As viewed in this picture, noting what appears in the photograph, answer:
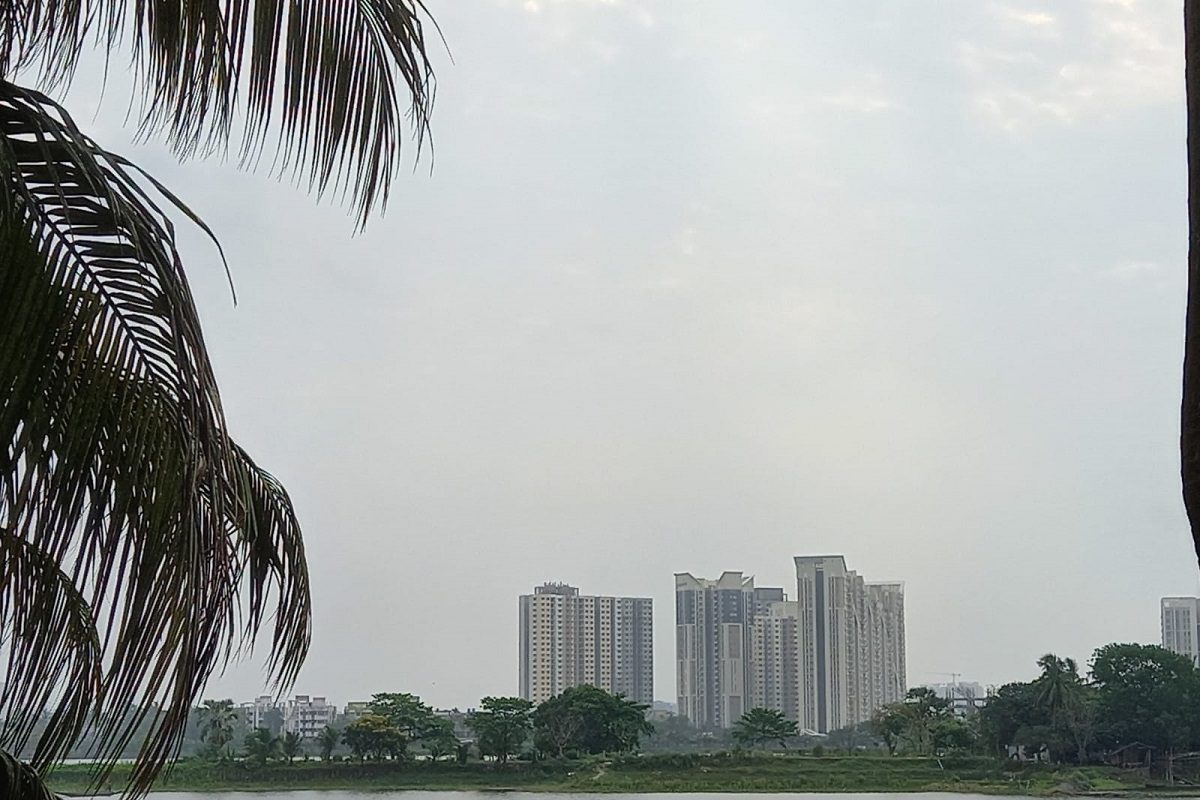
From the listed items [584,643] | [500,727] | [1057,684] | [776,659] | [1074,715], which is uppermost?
[584,643]

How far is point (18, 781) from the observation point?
41.9 inches

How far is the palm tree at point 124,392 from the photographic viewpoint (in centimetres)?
85

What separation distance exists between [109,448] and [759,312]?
433 inches

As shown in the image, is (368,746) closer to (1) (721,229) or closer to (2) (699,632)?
(2) (699,632)

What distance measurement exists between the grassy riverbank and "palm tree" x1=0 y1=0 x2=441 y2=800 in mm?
8233

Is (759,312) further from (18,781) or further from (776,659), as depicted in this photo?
(18,781)

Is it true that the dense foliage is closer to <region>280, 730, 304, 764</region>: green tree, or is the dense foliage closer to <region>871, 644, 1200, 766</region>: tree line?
<region>871, 644, 1200, 766</region>: tree line

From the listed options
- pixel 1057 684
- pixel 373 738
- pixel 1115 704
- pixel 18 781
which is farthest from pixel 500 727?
pixel 18 781

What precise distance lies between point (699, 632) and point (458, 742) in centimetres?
213

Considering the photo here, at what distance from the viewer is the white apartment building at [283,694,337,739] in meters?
8.96

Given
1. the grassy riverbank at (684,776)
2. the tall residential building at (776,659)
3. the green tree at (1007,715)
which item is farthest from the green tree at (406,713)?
the green tree at (1007,715)

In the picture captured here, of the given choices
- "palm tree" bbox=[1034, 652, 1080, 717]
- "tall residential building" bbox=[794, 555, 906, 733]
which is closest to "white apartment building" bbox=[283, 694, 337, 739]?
"tall residential building" bbox=[794, 555, 906, 733]

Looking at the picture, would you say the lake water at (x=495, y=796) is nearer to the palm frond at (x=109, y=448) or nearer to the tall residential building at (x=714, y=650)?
the tall residential building at (x=714, y=650)

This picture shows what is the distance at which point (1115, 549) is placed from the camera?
5863 millimetres
